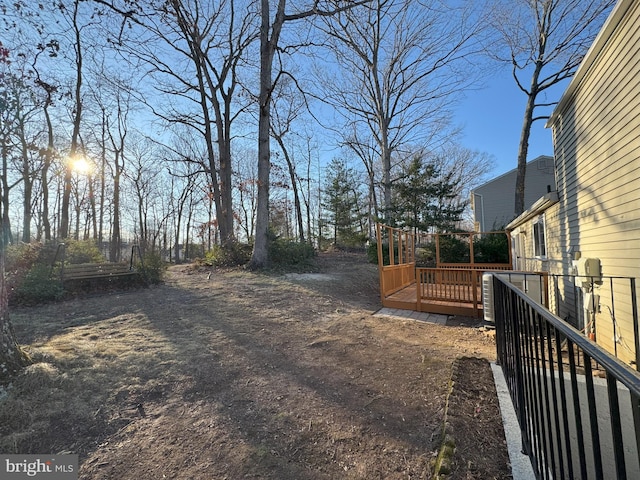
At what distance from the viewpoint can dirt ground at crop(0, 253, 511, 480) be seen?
1778 millimetres

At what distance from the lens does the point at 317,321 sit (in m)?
4.96

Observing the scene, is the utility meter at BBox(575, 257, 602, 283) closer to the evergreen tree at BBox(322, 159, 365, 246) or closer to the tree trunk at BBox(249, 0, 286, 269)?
the tree trunk at BBox(249, 0, 286, 269)

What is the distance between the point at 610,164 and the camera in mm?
3736

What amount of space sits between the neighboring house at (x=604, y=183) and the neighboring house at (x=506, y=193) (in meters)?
12.0

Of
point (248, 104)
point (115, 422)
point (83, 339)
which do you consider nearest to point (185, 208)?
point (248, 104)

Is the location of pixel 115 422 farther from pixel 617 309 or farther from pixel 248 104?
pixel 248 104

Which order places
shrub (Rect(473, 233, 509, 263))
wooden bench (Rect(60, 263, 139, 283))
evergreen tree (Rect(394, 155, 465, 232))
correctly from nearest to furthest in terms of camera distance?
wooden bench (Rect(60, 263, 139, 283))
shrub (Rect(473, 233, 509, 263))
evergreen tree (Rect(394, 155, 465, 232))

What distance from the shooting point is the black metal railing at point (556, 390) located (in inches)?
29.7

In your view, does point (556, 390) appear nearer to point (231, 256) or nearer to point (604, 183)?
point (604, 183)

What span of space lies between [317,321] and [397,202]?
1082cm

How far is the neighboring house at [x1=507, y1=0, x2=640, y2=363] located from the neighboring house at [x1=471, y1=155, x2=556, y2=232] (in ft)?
39.5

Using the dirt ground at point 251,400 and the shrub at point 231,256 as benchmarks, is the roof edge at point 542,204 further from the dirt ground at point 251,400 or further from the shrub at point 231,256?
the shrub at point 231,256

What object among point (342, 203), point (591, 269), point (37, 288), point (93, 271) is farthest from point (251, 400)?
point (342, 203)

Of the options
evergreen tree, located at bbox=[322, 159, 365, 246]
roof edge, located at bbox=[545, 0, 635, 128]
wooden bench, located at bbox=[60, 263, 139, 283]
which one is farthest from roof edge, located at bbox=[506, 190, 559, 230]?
evergreen tree, located at bbox=[322, 159, 365, 246]
